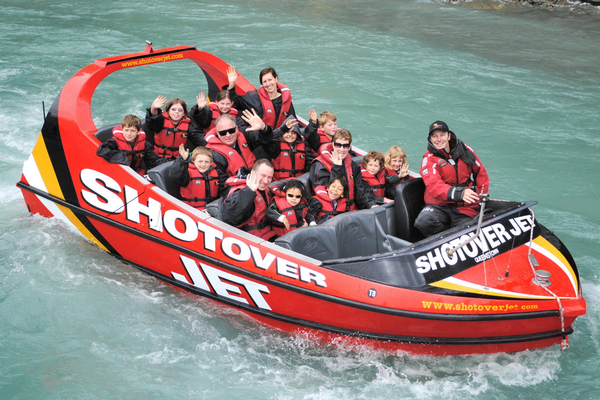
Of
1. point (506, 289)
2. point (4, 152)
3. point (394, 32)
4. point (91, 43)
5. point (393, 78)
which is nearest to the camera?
point (506, 289)

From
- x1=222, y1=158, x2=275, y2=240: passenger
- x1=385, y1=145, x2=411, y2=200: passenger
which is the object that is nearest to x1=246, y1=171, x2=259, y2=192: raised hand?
x1=222, y1=158, x2=275, y2=240: passenger

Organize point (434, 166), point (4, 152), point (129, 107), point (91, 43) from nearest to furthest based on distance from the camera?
point (434, 166), point (4, 152), point (129, 107), point (91, 43)

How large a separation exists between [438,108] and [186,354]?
21.9 feet

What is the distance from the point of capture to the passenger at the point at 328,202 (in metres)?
4.32

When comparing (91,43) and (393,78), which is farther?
(91,43)

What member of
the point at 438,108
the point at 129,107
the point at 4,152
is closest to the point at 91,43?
the point at 129,107

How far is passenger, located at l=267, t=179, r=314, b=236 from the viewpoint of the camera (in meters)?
4.19

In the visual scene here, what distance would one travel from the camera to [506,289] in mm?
3639

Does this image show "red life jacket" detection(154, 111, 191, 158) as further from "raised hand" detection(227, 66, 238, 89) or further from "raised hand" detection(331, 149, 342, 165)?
"raised hand" detection(331, 149, 342, 165)

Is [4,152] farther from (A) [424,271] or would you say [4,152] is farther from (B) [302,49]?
(B) [302,49]

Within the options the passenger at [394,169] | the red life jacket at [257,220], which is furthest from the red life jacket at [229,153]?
the passenger at [394,169]

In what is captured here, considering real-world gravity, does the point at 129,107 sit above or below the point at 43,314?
above

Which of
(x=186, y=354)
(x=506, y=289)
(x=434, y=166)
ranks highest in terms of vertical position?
(x=434, y=166)

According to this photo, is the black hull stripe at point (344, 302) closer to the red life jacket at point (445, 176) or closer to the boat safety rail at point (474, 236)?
the boat safety rail at point (474, 236)
